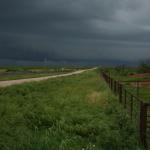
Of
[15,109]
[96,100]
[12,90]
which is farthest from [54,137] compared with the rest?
[12,90]

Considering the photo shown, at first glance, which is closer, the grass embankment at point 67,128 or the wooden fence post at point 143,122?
the grass embankment at point 67,128

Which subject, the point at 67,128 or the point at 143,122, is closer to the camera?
the point at 143,122

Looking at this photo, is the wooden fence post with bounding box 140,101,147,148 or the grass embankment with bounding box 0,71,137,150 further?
the wooden fence post with bounding box 140,101,147,148

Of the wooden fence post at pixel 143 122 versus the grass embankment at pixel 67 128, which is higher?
the wooden fence post at pixel 143 122

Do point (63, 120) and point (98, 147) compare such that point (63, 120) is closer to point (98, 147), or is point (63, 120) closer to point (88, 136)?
point (88, 136)

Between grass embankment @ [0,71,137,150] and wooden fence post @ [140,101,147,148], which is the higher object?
wooden fence post @ [140,101,147,148]

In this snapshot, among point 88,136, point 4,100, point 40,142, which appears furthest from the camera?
point 4,100

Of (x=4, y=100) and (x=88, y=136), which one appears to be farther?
(x=4, y=100)

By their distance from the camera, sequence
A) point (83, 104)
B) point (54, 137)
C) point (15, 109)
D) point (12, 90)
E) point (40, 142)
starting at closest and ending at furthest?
point (40, 142) → point (54, 137) → point (15, 109) → point (83, 104) → point (12, 90)

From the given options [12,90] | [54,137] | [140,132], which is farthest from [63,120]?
[12,90]

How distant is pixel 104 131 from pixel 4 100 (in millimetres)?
9440

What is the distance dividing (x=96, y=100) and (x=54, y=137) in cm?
998

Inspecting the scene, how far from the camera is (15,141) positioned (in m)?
10.1

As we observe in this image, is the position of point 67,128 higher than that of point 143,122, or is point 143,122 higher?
point 143,122
